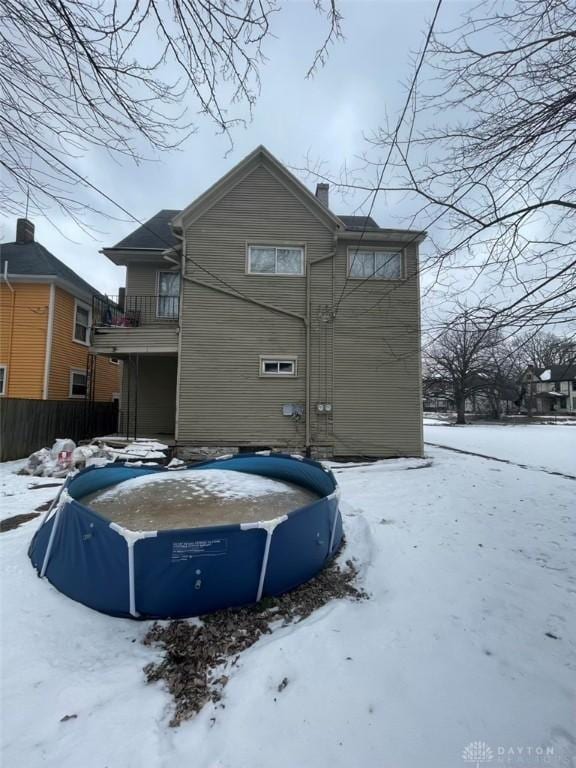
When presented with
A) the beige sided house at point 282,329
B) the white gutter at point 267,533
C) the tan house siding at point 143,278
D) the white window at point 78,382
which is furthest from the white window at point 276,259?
the white gutter at point 267,533

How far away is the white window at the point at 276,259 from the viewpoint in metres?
10.7

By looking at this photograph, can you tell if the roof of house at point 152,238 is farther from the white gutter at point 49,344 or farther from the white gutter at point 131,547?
the white gutter at point 131,547

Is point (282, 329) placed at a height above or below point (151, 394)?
above

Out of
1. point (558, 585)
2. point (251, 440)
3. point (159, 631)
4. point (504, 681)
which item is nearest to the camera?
point (504, 681)

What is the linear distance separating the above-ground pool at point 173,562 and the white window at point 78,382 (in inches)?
482

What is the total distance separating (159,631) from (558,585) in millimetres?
3563

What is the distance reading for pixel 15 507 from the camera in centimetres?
571

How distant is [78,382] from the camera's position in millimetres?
14539

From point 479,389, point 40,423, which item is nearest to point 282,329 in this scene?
point 40,423

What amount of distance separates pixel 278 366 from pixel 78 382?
29.4 feet

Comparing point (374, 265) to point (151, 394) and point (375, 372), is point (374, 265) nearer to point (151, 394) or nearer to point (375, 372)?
point (375, 372)

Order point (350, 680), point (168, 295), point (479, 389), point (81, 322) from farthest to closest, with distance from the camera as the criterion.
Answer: point (479, 389) < point (81, 322) < point (168, 295) < point (350, 680)

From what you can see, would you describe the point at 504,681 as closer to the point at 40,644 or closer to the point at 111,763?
the point at 111,763

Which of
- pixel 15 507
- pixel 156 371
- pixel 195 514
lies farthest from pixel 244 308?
pixel 195 514
